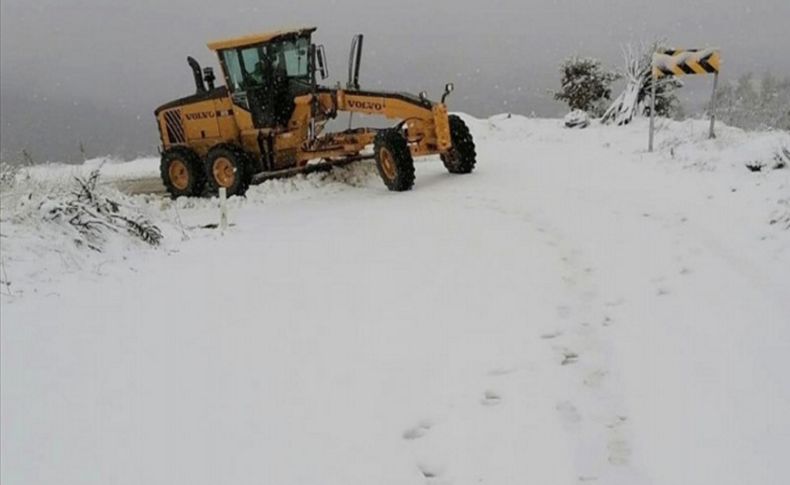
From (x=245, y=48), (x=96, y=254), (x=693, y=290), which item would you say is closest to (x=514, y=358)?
(x=693, y=290)

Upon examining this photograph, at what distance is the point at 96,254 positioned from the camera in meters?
6.73

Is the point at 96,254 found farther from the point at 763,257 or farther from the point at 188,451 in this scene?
the point at 763,257

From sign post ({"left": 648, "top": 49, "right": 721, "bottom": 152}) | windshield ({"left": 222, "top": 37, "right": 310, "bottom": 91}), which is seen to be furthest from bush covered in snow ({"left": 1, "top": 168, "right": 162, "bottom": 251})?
sign post ({"left": 648, "top": 49, "right": 721, "bottom": 152})

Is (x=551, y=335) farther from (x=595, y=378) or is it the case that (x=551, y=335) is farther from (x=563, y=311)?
(x=595, y=378)

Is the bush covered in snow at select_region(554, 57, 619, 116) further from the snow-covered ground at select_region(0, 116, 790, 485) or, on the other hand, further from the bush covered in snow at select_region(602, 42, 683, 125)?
→ the snow-covered ground at select_region(0, 116, 790, 485)

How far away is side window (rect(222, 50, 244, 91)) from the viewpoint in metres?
13.1

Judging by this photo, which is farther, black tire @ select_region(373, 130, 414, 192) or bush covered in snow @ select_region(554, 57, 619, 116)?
bush covered in snow @ select_region(554, 57, 619, 116)

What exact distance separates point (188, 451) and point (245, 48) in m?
10.5

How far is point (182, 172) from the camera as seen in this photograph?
14.3 meters

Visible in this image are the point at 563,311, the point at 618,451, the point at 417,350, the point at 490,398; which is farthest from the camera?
the point at 563,311

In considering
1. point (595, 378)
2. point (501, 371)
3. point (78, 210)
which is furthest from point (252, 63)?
point (595, 378)

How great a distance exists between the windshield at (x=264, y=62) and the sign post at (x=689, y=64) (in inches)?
265

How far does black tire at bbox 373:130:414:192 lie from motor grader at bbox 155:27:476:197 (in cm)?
8

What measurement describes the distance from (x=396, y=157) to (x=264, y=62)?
361 cm
